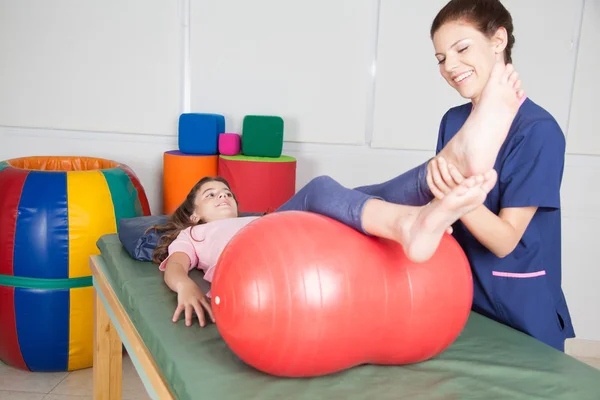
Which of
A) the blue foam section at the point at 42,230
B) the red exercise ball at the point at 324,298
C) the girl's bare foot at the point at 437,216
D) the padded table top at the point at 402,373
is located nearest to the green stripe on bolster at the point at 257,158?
the blue foam section at the point at 42,230

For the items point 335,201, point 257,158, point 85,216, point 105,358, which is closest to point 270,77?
point 257,158

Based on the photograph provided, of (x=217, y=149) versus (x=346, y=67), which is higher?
(x=346, y=67)

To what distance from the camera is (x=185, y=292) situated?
1.51 metres

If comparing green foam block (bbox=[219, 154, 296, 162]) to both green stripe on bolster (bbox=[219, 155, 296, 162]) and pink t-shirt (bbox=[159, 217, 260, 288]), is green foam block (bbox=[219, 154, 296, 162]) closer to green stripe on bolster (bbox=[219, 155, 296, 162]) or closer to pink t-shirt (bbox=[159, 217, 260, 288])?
green stripe on bolster (bbox=[219, 155, 296, 162])

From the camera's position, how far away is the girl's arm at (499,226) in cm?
129

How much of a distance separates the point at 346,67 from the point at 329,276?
7.50ft

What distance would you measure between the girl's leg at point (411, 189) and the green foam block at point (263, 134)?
1.58 m

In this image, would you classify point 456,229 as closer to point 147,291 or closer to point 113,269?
point 147,291

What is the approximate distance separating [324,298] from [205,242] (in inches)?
35.6

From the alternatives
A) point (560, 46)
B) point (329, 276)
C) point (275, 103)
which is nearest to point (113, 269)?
point (329, 276)

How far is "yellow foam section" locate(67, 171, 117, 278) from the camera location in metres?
2.41

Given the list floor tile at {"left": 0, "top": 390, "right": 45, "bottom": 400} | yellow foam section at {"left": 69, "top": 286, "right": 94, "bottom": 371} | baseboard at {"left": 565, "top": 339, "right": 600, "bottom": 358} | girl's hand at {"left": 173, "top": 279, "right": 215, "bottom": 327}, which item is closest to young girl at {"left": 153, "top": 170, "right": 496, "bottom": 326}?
girl's hand at {"left": 173, "top": 279, "right": 215, "bottom": 327}

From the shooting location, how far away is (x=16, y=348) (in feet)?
7.99

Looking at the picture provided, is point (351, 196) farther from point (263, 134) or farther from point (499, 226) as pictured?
point (263, 134)
